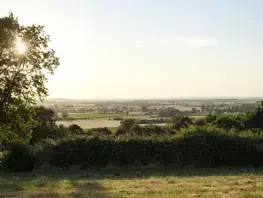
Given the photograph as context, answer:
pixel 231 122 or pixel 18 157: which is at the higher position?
pixel 231 122

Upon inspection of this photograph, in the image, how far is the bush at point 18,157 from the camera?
2727cm

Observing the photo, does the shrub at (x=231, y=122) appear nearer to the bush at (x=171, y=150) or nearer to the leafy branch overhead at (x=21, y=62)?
the bush at (x=171, y=150)

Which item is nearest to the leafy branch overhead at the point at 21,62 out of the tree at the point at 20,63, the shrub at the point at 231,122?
the tree at the point at 20,63

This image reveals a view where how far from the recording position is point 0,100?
73.0 ft

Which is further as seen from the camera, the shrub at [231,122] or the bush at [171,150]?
the shrub at [231,122]

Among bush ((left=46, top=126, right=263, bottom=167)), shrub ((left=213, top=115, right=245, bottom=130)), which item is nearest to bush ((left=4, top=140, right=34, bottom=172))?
bush ((left=46, top=126, right=263, bottom=167))

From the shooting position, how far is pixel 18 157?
27.5 metres

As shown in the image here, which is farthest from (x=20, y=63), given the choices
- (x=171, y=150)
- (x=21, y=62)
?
(x=171, y=150)

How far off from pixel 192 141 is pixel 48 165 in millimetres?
11228

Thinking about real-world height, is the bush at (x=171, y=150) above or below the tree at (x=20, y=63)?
below

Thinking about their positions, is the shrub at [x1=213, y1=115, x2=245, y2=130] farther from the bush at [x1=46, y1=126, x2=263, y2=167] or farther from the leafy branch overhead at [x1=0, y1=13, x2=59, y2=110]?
the leafy branch overhead at [x1=0, y1=13, x2=59, y2=110]

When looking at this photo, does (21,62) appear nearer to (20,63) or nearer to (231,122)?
(20,63)

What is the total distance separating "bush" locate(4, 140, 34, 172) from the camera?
89.5 ft

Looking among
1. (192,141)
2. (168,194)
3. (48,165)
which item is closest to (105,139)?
(48,165)
